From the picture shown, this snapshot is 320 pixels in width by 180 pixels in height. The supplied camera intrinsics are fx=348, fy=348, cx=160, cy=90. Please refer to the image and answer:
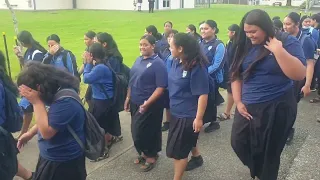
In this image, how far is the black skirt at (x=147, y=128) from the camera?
4188mm

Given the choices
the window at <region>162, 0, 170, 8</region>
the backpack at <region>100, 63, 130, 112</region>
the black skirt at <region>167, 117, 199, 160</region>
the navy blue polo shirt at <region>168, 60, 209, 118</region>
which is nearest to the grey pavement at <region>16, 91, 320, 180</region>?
the black skirt at <region>167, 117, 199, 160</region>

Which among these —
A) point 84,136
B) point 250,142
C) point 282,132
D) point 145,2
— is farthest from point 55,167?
point 145,2

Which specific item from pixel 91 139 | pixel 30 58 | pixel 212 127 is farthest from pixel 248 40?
pixel 30 58

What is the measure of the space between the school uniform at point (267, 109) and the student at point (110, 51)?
77.2 inches

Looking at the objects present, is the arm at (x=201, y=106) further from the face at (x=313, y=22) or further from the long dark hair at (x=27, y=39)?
the face at (x=313, y=22)

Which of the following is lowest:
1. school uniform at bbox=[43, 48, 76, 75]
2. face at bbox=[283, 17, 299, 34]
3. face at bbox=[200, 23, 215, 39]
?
school uniform at bbox=[43, 48, 76, 75]

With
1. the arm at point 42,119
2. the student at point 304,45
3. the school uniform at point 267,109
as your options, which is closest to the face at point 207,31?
the student at point 304,45

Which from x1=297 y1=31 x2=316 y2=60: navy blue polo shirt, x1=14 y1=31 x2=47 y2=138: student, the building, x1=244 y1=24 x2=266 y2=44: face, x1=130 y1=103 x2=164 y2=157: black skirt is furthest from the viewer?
the building

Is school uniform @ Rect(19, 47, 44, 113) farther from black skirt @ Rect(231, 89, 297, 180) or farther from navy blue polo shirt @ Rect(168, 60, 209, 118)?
black skirt @ Rect(231, 89, 297, 180)

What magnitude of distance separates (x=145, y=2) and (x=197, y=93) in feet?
104

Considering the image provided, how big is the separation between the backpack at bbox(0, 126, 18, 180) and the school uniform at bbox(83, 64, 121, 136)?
1370 millimetres

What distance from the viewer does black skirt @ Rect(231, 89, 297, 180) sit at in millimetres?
3086

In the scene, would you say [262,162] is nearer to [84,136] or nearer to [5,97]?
[84,136]

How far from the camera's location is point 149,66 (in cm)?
402
